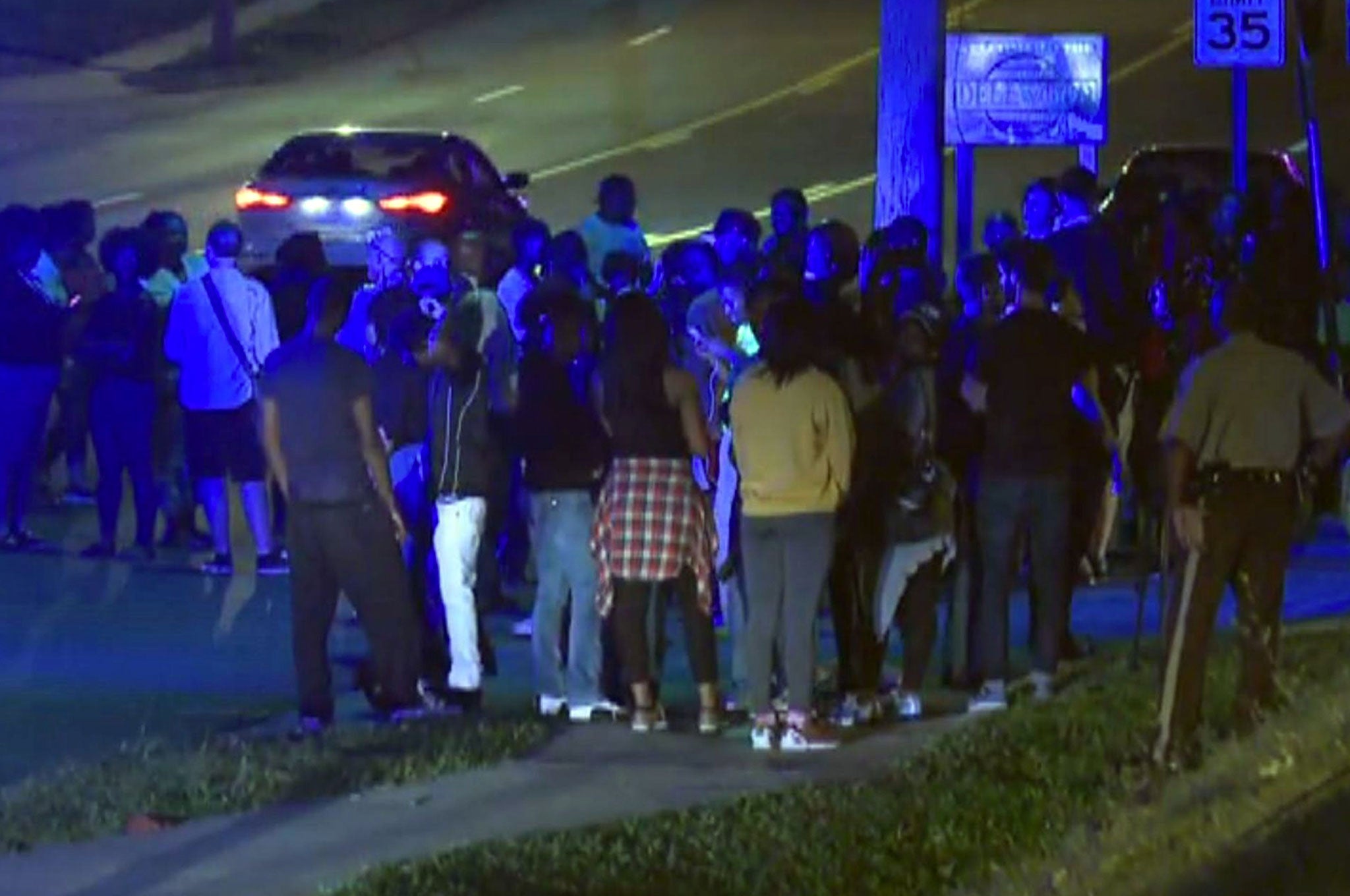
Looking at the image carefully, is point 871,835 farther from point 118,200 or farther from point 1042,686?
point 118,200

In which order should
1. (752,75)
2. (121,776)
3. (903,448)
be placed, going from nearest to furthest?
1. (121,776)
2. (903,448)
3. (752,75)

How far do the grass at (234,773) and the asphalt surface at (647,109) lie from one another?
1986 cm

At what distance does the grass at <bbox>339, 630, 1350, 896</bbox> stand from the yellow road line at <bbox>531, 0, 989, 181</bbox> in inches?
916

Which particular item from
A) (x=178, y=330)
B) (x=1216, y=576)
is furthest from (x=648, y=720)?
(x=178, y=330)

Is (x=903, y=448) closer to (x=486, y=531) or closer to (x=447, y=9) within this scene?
(x=486, y=531)

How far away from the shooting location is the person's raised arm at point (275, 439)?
11.3m

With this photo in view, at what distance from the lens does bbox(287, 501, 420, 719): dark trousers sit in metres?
11.3

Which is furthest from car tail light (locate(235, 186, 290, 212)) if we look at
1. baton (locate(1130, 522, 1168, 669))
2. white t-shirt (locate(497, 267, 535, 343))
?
baton (locate(1130, 522, 1168, 669))

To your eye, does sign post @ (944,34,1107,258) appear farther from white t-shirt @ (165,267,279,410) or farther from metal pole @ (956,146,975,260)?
white t-shirt @ (165,267,279,410)

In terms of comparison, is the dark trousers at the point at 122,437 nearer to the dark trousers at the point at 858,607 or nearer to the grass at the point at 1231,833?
the dark trousers at the point at 858,607

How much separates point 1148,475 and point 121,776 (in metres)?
5.63

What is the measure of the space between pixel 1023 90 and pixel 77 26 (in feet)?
99.2

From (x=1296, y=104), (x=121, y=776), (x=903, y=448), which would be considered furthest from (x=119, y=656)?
(x=1296, y=104)

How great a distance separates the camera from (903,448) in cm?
1160
